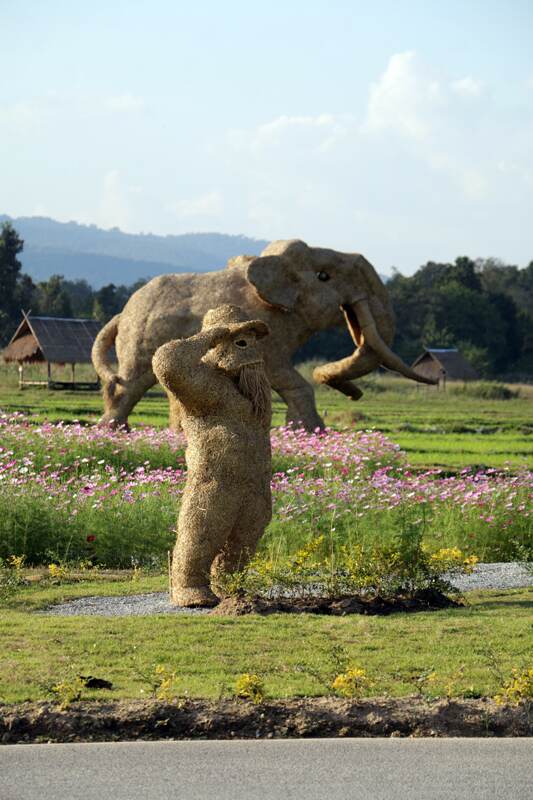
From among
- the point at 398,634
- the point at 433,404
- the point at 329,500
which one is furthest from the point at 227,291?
the point at 433,404

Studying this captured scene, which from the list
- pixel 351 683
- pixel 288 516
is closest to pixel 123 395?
pixel 288 516

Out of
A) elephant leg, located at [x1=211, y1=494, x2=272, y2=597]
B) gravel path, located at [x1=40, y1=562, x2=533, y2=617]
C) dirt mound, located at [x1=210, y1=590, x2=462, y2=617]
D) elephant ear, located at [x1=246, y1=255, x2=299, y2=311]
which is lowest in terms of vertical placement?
gravel path, located at [x1=40, y1=562, x2=533, y2=617]

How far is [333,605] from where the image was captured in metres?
8.38

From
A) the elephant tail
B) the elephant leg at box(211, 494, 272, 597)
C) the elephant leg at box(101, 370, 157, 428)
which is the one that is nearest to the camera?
the elephant leg at box(211, 494, 272, 597)

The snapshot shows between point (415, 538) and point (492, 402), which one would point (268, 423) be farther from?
point (492, 402)

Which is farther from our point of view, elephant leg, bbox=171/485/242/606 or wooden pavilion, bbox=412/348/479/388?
wooden pavilion, bbox=412/348/479/388

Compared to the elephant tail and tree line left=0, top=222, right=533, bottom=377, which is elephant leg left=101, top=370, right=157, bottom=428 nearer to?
the elephant tail

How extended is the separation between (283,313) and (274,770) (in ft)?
47.1

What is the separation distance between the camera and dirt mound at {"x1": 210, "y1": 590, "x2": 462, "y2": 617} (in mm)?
8203

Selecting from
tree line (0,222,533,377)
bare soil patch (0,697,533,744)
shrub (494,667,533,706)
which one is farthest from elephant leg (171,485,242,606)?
tree line (0,222,533,377)

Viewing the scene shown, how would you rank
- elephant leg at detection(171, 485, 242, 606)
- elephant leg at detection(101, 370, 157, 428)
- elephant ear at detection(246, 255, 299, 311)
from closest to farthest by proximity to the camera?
1. elephant leg at detection(171, 485, 242, 606)
2. elephant ear at detection(246, 255, 299, 311)
3. elephant leg at detection(101, 370, 157, 428)

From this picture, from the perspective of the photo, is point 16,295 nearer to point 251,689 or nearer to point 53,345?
point 53,345

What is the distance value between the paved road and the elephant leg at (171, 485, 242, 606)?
3.19m

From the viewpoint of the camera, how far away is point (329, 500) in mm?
12047
